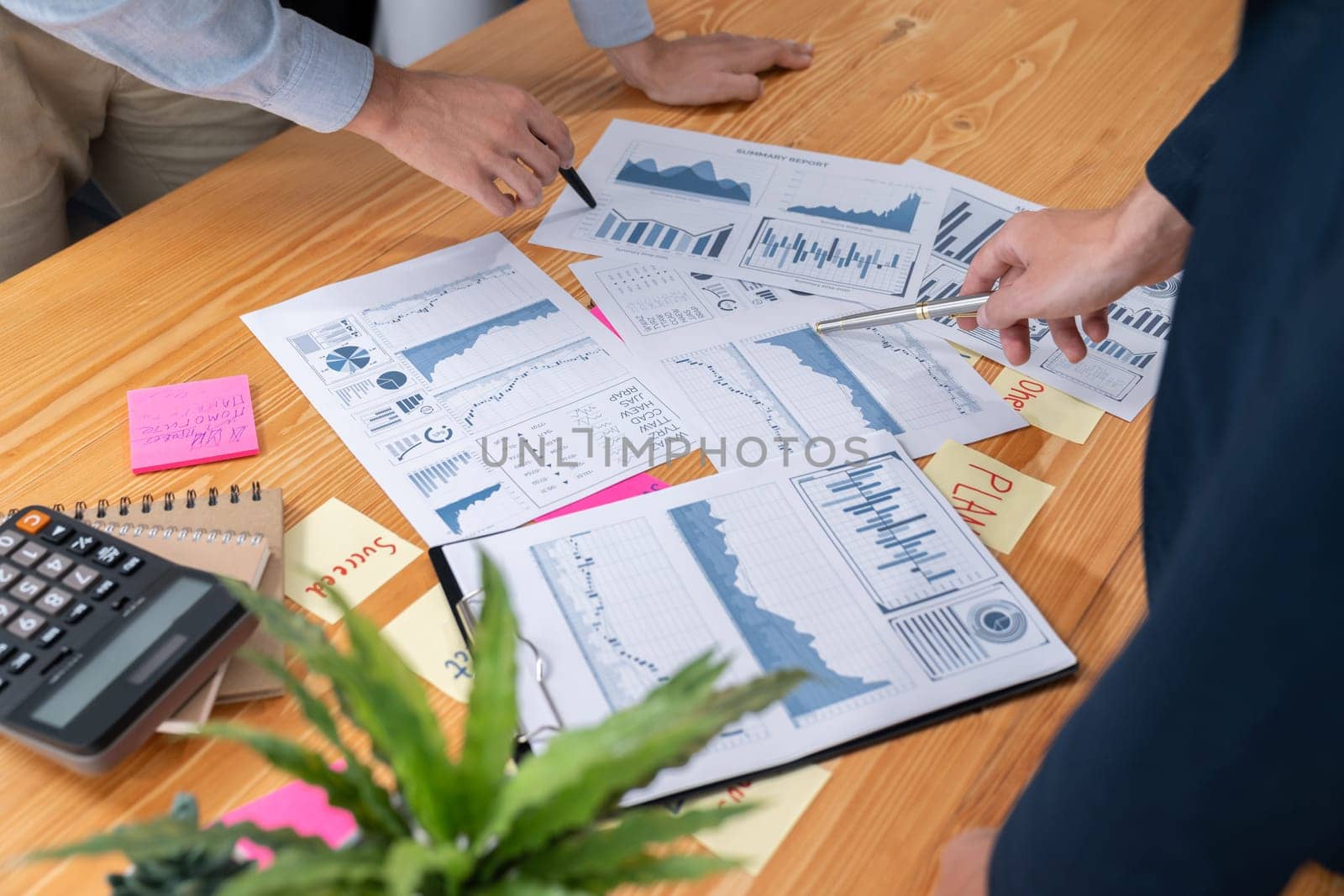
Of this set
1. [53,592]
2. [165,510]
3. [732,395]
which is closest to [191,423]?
[165,510]

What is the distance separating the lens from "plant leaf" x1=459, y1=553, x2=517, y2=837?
1.34 feet

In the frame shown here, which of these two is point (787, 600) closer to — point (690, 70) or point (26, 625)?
point (26, 625)

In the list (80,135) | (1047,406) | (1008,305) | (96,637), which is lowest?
(1047,406)

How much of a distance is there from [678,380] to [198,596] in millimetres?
389

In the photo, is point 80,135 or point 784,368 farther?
point 80,135

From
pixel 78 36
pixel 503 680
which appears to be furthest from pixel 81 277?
pixel 503 680

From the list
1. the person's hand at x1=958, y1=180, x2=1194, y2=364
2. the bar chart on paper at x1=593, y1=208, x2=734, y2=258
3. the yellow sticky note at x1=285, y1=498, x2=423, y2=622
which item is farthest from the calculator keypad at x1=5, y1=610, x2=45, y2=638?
the person's hand at x1=958, y1=180, x2=1194, y2=364

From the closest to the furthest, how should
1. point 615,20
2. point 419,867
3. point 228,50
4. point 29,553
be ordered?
point 419,867, point 29,553, point 228,50, point 615,20

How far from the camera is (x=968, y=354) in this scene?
0.90m

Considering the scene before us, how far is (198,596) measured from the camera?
64cm

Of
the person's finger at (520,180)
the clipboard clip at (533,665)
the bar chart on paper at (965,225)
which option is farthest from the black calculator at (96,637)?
the bar chart on paper at (965,225)

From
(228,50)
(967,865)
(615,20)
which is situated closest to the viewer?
(967,865)

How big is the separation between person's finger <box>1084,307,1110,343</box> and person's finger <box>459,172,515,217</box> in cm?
51

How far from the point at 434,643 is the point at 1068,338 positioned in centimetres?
53
